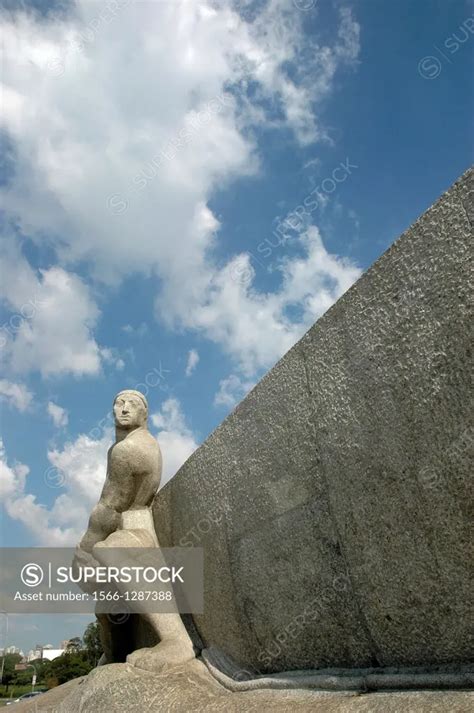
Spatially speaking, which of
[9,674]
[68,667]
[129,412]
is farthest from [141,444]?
[9,674]

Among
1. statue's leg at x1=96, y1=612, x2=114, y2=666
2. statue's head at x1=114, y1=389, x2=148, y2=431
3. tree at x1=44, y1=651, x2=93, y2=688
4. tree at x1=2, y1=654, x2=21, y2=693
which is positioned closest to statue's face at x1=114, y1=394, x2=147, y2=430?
statue's head at x1=114, y1=389, x2=148, y2=431

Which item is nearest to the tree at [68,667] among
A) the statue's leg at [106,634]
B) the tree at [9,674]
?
the tree at [9,674]

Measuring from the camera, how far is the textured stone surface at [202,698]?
2252mm

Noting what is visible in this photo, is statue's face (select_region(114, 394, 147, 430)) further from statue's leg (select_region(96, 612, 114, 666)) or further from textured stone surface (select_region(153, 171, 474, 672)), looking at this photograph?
textured stone surface (select_region(153, 171, 474, 672))

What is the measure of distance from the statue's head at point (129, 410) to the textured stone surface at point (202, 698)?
2107mm

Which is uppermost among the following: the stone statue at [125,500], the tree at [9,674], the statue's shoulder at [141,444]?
the tree at [9,674]

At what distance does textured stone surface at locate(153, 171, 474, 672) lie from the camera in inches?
92.9

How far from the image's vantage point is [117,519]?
16.4ft

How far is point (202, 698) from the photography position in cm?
328

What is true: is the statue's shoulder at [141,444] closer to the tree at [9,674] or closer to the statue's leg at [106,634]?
the statue's leg at [106,634]

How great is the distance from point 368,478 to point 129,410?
10.2 feet

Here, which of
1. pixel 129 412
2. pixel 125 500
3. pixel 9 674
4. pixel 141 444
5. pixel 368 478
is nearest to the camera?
pixel 368 478

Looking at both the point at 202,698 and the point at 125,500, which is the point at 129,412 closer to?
the point at 125,500

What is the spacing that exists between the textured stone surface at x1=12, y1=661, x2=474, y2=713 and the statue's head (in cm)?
211
